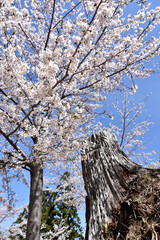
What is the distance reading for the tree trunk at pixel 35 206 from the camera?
4180 millimetres

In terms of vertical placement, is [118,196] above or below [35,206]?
below

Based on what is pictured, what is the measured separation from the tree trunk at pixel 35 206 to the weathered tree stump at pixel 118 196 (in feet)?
10.00

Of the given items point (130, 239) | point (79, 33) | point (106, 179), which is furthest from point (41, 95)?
point (130, 239)

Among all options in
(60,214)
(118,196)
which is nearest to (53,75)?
(118,196)

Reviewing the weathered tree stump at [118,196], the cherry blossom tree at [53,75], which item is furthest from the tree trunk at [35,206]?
the weathered tree stump at [118,196]

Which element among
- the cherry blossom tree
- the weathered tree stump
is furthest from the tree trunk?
the weathered tree stump

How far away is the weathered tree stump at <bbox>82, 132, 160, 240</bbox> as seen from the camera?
1.33 m

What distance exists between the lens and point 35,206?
175 inches

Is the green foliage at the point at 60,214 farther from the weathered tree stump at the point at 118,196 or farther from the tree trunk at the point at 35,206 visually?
the weathered tree stump at the point at 118,196

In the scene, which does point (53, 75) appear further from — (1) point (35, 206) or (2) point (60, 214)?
(2) point (60, 214)

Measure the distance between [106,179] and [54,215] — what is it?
976cm

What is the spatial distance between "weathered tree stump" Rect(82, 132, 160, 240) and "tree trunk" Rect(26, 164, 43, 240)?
3.05m

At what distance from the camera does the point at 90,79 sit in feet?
20.0

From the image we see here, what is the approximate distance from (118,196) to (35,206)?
352 centimetres
